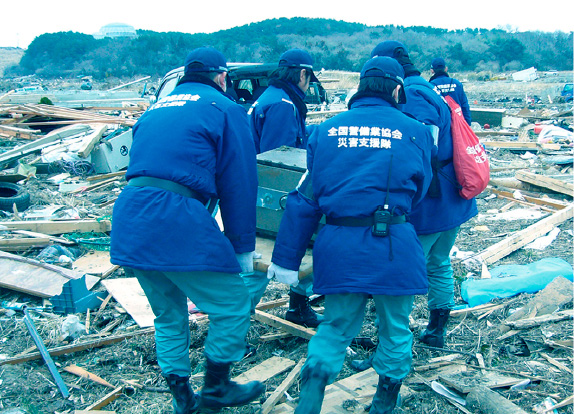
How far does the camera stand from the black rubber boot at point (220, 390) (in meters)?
2.98

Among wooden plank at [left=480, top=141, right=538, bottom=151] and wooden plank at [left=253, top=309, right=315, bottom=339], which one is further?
wooden plank at [left=480, top=141, right=538, bottom=151]

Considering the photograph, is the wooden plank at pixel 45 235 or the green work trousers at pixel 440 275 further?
the wooden plank at pixel 45 235

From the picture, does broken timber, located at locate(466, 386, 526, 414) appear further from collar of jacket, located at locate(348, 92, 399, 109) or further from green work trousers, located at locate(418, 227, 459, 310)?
collar of jacket, located at locate(348, 92, 399, 109)

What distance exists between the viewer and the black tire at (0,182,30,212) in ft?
25.0

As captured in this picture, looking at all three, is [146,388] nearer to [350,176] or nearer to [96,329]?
[96,329]

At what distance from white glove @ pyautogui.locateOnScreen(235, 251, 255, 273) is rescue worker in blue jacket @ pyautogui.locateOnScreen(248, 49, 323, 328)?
3.98 ft

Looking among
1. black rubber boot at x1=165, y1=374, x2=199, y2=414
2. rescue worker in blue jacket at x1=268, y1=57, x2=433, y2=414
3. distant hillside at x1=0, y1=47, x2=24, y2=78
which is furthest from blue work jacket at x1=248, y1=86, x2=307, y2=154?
distant hillside at x1=0, y1=47, x2=24, y2=78

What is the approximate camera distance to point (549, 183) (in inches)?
326

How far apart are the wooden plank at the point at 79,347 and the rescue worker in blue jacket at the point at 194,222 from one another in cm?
110

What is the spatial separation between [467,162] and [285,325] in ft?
5.92

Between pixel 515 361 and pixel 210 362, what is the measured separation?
2.22 m

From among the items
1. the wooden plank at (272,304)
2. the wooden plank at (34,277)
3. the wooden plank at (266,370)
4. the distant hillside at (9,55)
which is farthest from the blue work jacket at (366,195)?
the distant hillside at (9,55)

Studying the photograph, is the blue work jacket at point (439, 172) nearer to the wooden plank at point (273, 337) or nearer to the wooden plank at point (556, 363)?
the wooden plank at point (556, 363)

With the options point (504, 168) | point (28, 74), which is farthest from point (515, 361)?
point (28, 74)
